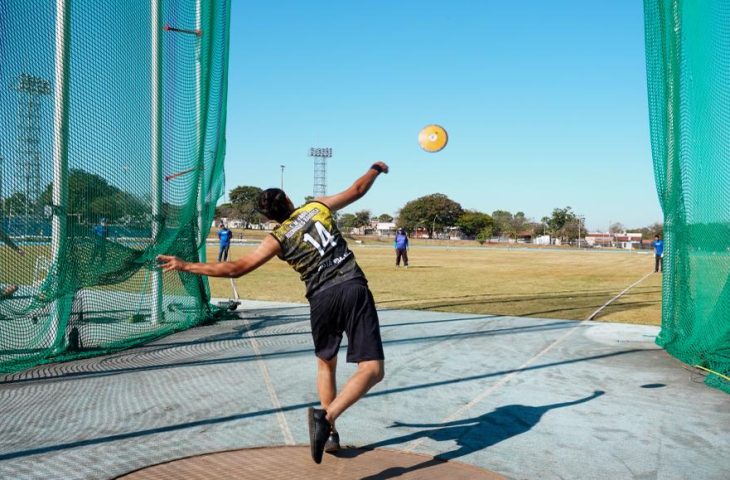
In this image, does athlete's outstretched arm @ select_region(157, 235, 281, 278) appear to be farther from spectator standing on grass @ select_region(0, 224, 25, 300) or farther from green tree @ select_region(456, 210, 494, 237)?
green tree @ select_region(456, 210, 494, 237)

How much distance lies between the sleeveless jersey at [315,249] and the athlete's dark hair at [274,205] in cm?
9

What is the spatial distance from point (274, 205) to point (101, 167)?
409 centimetres

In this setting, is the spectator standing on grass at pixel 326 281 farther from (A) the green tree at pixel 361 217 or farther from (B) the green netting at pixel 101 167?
(A) the green tree at pixel 361 217

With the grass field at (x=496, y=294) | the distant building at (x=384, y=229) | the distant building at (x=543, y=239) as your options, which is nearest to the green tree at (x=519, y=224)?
the distant building at (x=543, y=239)

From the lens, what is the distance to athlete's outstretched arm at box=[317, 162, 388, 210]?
14.5ft

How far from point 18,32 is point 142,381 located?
12.1 ft

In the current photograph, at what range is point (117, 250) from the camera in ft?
24.6

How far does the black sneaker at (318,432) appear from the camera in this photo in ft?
12.3

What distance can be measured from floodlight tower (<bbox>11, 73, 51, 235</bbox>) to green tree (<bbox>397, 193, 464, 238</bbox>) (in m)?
135

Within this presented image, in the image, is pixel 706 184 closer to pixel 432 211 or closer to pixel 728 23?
pixel 728 23

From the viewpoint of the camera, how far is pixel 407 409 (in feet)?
17.3

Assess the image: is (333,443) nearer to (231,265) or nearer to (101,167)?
(231,265)

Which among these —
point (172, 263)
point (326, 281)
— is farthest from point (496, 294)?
point (172, 263)

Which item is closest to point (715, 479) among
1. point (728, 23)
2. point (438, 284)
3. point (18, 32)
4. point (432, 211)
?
point (728, 23)
